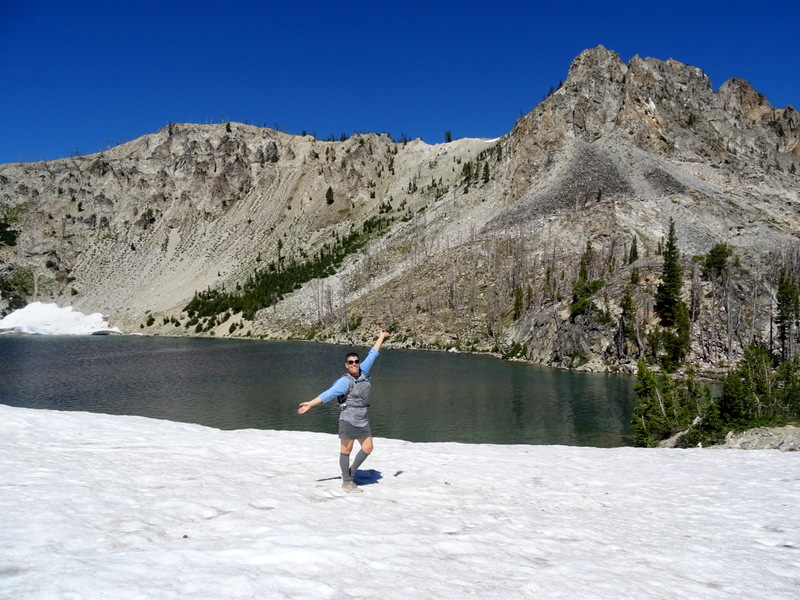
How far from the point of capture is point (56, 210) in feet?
602

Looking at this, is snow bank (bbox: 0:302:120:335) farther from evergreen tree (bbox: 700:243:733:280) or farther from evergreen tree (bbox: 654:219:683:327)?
evergreen tree (bbox: 700:243:733:280)

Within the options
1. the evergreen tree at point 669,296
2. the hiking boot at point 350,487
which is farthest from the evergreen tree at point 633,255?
the hiking boot at point 350,487

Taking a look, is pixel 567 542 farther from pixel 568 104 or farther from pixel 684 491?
pixel 568 104

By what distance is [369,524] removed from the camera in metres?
8.95

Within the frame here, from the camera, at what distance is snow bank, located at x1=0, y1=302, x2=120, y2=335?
144m

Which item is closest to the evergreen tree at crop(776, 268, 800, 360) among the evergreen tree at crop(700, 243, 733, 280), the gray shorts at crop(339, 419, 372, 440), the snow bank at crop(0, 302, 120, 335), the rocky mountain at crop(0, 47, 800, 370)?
the rocky mountain at crop(0, 47, 800, 370)

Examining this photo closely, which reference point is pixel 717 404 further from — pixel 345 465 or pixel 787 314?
pixel 787 314

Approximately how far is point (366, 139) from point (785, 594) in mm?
188332

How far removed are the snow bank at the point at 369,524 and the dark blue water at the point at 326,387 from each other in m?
18.6

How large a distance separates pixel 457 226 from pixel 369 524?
124 meters

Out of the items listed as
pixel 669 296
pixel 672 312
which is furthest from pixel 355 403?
pixel 669 296

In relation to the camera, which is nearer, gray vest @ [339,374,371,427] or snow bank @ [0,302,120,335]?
gray vest @ [339,374,371,427]

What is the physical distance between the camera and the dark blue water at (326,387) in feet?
117

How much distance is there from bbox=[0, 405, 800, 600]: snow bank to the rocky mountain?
59.8m
